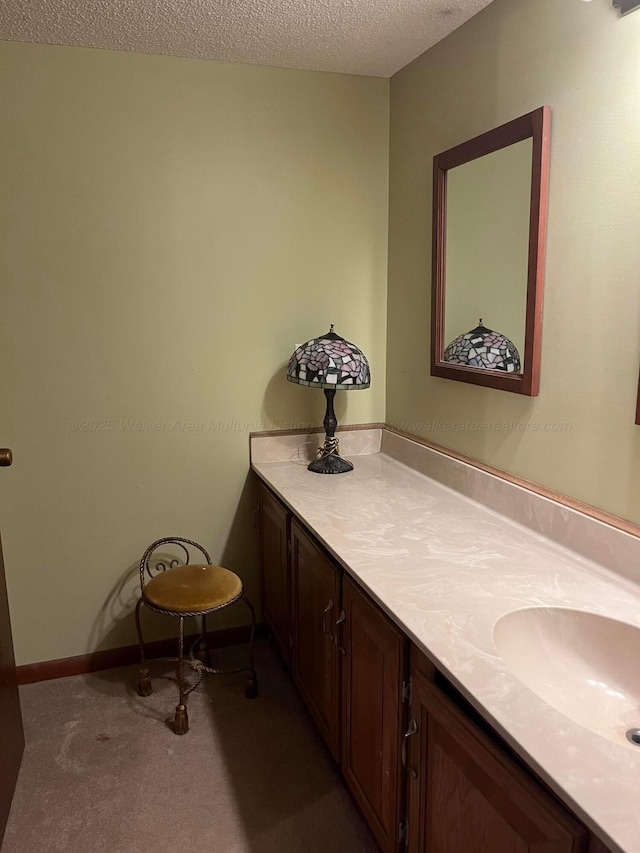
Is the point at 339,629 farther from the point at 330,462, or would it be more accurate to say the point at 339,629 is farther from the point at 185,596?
the point at 330,462

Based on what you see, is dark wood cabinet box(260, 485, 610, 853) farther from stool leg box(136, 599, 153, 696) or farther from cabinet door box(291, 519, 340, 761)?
stool leg box(136, 599, 153, 696)

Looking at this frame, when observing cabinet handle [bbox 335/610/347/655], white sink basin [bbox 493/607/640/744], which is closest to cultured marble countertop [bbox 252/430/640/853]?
white sink basin [bbox 493/607/640/744]

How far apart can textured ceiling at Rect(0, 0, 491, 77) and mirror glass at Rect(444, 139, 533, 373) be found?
484 mm

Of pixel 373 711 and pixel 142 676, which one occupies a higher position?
pixel 373 711

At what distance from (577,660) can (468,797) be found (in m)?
0.40

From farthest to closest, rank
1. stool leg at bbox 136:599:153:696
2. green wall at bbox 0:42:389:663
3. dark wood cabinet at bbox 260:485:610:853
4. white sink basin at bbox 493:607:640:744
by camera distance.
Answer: stool leg at bbox 136:599:153:696 < green wall at bbox 0:42:389:663 < white sink basin at bbox 493:607:640:744 < dark wood cabinet at bbox 260:485:610:853

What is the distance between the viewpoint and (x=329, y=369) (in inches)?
90.8

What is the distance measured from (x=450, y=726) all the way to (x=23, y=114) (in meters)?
2.27

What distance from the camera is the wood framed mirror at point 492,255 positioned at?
1.78 meters

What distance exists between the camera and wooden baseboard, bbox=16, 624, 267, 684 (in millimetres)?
2508

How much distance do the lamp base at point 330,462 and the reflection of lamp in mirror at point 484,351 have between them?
1.89 feet

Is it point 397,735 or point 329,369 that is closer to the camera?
point 397,735

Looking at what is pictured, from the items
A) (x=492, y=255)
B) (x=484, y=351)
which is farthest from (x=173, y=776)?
(x=492, y=255)

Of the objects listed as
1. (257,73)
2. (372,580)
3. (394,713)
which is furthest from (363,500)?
(257,73)
